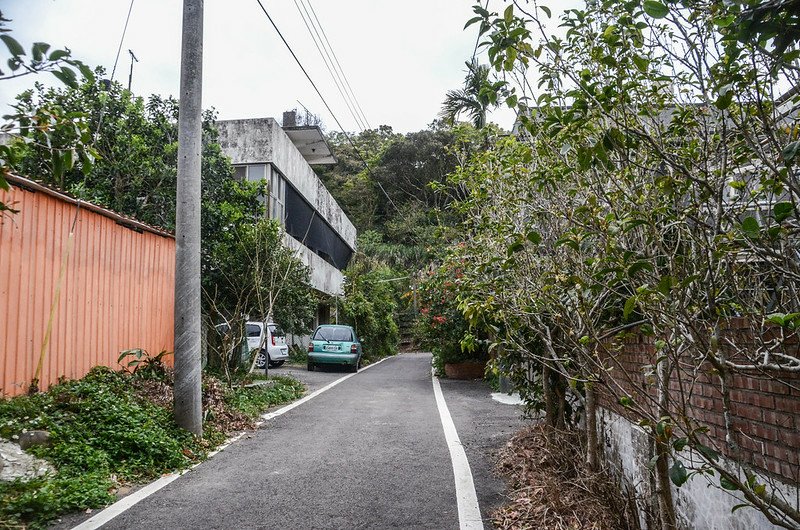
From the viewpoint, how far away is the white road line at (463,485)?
495cm

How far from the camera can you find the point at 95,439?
20.5ft

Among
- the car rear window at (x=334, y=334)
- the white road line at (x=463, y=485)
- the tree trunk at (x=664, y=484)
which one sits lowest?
the white road line at (x=463, y=485)

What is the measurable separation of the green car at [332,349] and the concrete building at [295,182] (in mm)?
A: 2875

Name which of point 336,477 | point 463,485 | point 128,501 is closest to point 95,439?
point 128,501

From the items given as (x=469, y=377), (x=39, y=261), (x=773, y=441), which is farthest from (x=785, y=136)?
(x=469, y=377)

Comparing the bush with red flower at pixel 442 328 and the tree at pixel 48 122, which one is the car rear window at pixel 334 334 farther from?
the tree at pixel 48 122

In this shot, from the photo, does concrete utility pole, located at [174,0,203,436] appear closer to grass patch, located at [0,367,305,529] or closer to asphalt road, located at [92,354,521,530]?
grass patch, located at [0,367,305,529]

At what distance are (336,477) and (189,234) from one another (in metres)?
3.71

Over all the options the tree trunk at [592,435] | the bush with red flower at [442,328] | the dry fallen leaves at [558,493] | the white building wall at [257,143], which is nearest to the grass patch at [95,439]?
the dry fallen leaves at [558,493]

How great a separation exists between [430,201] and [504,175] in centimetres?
4070

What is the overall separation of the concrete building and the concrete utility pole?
7404 millimetres

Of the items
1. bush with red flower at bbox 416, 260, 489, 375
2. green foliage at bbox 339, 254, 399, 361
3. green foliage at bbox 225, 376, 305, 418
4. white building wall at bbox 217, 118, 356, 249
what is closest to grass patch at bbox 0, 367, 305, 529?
green foliage at bbox 225, 376, 305, 418

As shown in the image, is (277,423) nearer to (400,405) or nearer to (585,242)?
(400,405)

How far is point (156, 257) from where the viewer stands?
10562mm
